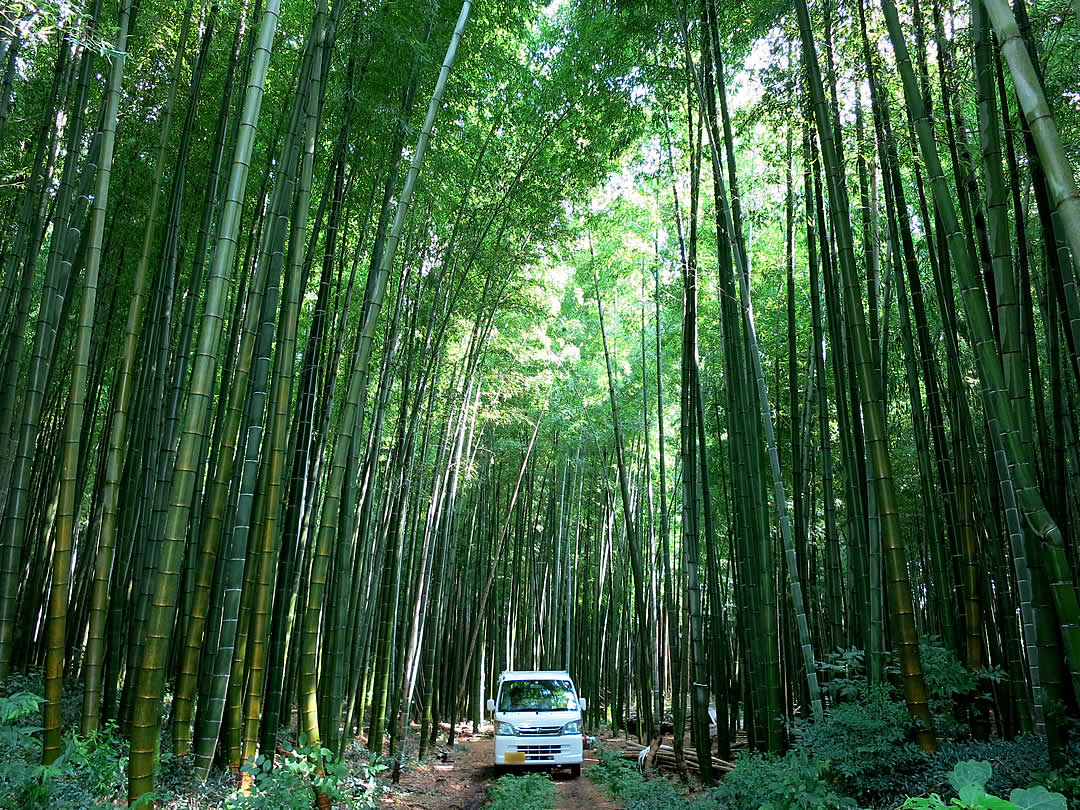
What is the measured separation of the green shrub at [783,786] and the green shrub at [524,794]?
1.57 meters

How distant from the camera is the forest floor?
5.00 m

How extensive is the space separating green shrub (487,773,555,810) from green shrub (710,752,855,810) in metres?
1.57

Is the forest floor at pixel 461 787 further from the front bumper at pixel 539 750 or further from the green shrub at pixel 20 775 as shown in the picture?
the green shrub at pixel 20 775

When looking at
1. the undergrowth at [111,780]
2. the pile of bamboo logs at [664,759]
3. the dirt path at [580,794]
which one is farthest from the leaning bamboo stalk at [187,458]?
the pile of bamboo logs at [664,759]

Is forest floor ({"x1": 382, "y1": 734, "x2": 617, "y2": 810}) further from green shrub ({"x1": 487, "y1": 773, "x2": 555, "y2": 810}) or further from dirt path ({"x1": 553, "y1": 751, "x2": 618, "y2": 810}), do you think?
green shrub ({"x1": 487, "y1": 773, "x2": 555, "y2": 810})

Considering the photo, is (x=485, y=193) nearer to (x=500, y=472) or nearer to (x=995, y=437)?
(x=995, y=437)

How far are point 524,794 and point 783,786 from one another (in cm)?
264

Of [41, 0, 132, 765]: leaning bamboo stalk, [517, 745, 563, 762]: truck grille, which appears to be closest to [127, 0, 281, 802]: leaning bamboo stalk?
[41, 0, 132, 765]: leaning bamboo stalk

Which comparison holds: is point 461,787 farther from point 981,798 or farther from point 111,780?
point 981,798

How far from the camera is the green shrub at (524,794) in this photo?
14.5 feet

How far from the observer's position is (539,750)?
6336 millimetres

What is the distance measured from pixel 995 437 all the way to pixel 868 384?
507 millimetres

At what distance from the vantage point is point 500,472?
34.8 ft

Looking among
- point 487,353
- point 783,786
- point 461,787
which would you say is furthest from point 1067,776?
point 487,353
